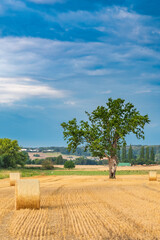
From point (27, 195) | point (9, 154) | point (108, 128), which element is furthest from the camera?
point (9, 154)

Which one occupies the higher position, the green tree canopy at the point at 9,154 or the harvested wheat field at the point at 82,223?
the green tree canopy at the point at 9,154

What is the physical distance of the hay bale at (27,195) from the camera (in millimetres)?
A: 12484

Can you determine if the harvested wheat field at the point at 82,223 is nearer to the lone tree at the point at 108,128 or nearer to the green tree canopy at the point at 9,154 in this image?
the lone tree at the point at 108,128

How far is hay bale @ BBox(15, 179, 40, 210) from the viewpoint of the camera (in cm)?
1248

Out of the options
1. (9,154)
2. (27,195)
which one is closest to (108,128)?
(27,195)

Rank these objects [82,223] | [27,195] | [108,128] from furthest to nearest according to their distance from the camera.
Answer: [108,128]
[27,195]
[82,223]

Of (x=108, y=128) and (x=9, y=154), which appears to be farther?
(x=9, y=154)

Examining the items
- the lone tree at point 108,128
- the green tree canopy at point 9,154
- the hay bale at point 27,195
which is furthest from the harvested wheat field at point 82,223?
the green tree canopy at point 9,154

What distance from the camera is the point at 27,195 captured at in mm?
12562

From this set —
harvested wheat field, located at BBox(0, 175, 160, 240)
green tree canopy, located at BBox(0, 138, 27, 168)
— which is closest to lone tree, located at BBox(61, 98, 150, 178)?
harvested wheat field, located at BBox(0, 175, 160, 240)

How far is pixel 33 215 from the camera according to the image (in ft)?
37.4

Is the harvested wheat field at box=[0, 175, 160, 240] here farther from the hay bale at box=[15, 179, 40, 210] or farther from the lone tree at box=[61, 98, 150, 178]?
the lone tree at box=[61, 98, 150, 178]

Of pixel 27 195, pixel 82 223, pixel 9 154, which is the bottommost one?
pixel 82 223

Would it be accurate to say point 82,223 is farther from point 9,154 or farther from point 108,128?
point 9,154
